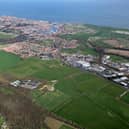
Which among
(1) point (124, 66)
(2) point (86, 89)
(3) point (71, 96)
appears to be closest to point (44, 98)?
(3) point (71, 96)

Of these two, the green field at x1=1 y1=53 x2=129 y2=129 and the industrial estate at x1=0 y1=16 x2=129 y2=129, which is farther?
the industrial estate at x1=0 y1=16 x2=129 y2=129

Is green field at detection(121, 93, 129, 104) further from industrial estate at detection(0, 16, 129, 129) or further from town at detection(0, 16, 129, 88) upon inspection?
town at detection(0, 16, 129, 88)

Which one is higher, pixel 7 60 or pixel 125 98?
pixel 7 60

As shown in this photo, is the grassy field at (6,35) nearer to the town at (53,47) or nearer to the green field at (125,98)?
the town at (53,47)

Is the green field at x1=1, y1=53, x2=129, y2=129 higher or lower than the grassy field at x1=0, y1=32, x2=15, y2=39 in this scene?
lower

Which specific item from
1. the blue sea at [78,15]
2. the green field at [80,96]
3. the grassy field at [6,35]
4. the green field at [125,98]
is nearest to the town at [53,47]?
the grassy field at [6,35]

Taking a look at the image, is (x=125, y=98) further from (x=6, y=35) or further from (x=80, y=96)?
(x=6, y=35)

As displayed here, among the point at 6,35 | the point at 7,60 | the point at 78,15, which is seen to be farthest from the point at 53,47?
the point at 78,15

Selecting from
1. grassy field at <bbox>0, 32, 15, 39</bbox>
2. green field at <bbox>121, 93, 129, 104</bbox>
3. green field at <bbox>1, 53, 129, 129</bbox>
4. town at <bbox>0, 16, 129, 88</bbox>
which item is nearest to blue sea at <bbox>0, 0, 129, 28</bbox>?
town at <bbox>0, 16, 129, 88</bbox>
